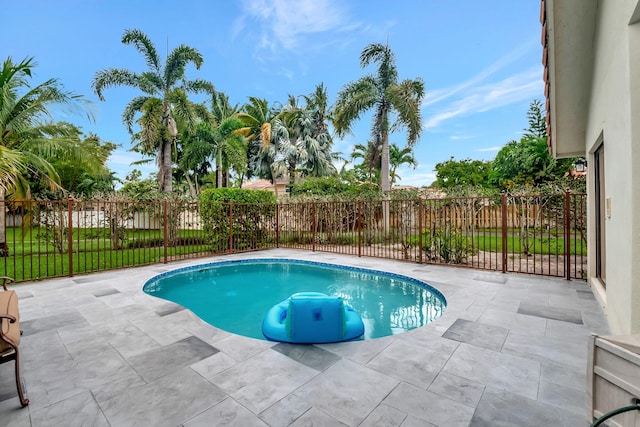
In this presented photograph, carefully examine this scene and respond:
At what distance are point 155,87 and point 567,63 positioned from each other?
16394mm

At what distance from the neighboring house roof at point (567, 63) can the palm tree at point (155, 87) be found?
14643mm

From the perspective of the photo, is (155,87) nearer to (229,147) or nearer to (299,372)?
(229,147)

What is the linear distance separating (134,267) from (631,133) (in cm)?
1002

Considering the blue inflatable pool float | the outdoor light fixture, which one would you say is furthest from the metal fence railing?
the blue inflatable pool float

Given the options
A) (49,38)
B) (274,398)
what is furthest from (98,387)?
(49,38)

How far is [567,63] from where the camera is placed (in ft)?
14.1

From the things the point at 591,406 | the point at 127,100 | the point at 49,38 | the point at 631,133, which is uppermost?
the point at 49,38

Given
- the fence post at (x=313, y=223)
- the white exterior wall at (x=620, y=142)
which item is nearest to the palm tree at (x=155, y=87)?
the fence post at (x=313, y=223)

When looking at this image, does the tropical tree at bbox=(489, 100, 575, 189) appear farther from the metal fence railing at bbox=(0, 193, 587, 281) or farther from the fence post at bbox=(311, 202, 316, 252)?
the fence post at bbox=(311, 202, 316, 252)

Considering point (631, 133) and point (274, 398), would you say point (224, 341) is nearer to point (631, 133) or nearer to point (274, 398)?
point (274, 398)

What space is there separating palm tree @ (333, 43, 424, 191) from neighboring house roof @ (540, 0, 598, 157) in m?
8.15

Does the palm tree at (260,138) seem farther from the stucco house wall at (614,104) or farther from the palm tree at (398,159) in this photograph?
the stucco house wall at (614,104)

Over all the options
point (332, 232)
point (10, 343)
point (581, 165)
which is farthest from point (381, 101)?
point (10, 343)

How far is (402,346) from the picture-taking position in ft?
11.3
